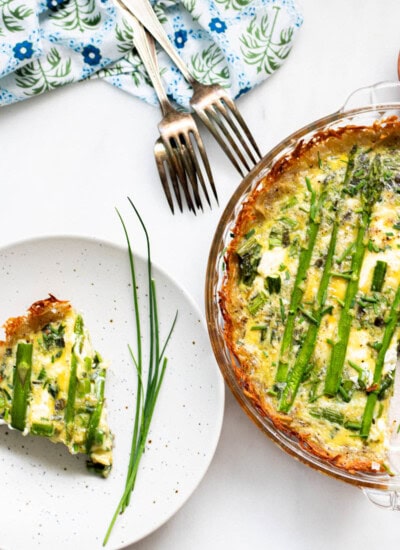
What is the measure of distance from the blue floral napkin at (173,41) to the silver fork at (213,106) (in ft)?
0.13

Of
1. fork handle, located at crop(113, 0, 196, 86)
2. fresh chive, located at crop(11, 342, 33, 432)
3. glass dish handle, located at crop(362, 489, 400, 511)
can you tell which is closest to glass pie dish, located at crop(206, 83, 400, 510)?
glass dish handle, located at crop(362, 489, 400, 511)

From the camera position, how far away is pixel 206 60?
8.84 feet

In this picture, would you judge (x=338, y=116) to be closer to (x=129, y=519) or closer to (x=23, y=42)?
(x=23, y=42)

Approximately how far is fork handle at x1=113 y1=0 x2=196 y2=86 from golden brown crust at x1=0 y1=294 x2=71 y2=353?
89 cm

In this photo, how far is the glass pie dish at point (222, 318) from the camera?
244 cm

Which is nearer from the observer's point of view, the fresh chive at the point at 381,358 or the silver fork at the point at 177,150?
the fresh chive at the point at 381,358

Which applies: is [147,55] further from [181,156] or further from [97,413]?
[97,413]

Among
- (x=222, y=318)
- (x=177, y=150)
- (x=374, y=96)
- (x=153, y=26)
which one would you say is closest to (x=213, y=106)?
(x=177, y=150)

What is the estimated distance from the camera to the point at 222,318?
8.18ft

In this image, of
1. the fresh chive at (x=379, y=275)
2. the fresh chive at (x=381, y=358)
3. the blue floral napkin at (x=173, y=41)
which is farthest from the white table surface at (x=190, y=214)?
the fresh chive at (x=379, y=275)

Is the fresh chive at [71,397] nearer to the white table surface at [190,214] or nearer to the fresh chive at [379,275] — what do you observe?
the white table surface at [190,214]

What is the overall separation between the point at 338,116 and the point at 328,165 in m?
0.18

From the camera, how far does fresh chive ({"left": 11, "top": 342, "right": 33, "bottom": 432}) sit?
98.0 inches

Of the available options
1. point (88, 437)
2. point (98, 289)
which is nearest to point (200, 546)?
point (88, 437)
